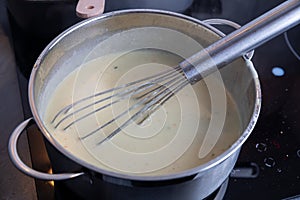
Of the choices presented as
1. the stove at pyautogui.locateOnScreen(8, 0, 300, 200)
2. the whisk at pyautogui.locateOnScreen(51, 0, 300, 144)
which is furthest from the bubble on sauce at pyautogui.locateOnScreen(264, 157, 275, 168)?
the whisk at pyautogui.locateOnScreen(51, 0, 300, 144)

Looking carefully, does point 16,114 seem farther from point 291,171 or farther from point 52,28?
point 291,171

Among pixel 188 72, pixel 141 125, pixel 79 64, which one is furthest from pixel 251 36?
pixel 79 64

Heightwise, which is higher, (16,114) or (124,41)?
(124,41)

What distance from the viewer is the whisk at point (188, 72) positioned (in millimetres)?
550

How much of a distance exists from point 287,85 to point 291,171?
17 centimetres

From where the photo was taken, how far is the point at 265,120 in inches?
27.0

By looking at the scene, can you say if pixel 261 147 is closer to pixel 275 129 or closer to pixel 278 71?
pixel 275 129

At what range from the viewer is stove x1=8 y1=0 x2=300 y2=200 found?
0.61 meters

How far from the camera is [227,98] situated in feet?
2.38

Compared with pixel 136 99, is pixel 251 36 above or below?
above

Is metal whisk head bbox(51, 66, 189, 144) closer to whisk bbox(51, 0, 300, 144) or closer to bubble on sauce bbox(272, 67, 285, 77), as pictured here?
whisk bbox(51, 0, 300, 144)

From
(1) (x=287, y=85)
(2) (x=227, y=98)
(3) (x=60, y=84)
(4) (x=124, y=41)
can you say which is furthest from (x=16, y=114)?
(1) (x=287, y=85)

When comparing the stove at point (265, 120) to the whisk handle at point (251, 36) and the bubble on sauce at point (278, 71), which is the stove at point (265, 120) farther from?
the whisk handle at point (251, 36)

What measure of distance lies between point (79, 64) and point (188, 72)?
23 cm
